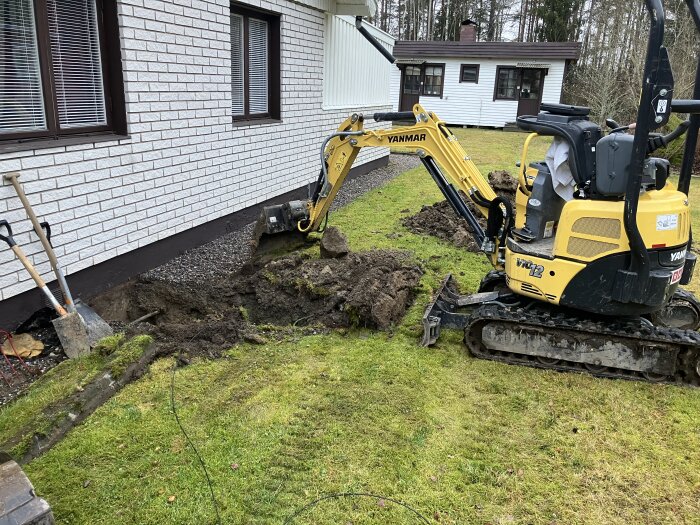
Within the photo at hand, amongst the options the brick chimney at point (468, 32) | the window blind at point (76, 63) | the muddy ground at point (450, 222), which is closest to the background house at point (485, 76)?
the brick chimney at point (468, 32)

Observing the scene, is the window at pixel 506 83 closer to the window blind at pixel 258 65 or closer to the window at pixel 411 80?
the window at pixel 411 80

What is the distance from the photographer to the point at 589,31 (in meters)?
35.5

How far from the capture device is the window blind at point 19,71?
452 cm

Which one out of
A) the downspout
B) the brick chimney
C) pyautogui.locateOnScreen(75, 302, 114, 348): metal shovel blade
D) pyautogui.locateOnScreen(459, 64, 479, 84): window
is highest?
the brick chimney

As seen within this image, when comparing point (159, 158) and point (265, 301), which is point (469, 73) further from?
point (265, 301)

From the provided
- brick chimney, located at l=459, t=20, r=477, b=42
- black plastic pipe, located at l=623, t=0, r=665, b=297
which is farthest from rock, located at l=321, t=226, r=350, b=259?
brick chimney, located at l=459, t=20, r=477, b=42

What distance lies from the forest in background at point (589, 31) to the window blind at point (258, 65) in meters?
15.0

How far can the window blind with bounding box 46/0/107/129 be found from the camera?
4949mm

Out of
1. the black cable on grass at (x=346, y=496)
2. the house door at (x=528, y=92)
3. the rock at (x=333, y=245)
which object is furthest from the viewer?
the house door at (x=528, y=92)

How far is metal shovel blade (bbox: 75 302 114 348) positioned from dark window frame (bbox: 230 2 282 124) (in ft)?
13.3

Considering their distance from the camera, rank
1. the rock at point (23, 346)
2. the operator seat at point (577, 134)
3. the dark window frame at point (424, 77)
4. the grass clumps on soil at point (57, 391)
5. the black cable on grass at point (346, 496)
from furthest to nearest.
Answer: the dark window frame at point (424, 77)
the rock at point (23, 346)
the operator seat at point (577, 134)
the grass clumps on soil at point (57, 391)
the black cable on grass at point (346, 496)

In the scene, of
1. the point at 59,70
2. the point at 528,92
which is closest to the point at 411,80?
the point at 528,92

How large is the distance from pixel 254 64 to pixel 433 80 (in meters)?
20.6

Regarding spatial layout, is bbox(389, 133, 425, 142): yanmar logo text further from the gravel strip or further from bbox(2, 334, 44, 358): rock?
bbox(2, 334, 44, 358): rock
